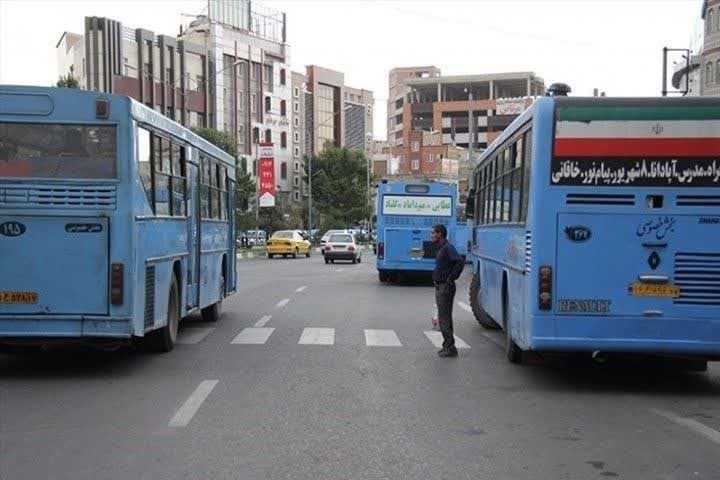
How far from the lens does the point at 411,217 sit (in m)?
27.9

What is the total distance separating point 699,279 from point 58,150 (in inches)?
284

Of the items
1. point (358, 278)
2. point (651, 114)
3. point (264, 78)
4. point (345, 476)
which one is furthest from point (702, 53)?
point (345, 476)

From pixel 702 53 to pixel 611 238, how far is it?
2613 inches

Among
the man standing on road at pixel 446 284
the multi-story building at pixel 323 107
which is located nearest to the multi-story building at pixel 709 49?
the multi-story building at pixel 323 107

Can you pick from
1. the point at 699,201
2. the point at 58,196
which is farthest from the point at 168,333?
the point at 699,201

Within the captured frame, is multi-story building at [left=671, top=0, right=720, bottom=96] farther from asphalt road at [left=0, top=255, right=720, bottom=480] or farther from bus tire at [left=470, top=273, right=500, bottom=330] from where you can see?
asphalt road at [left=0, top=255, right=720, bottom=480]

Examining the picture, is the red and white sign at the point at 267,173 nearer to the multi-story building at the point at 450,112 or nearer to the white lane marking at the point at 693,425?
the white lane marking at the point at 693,425

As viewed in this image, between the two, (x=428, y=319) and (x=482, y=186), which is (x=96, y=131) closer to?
(x=482, y=186)

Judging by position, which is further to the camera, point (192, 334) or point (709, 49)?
point (709, 49)

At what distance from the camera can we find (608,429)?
7871mm

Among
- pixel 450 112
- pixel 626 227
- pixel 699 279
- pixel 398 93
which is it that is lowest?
pixel 699 279

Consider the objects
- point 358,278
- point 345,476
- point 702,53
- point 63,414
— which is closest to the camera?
point 345,476

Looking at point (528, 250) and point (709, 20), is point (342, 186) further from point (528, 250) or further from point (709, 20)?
point (528, 250)

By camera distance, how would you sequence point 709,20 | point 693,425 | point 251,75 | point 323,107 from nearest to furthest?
point 693,425 < point 709,20 < point 251,75 < point 323,107
